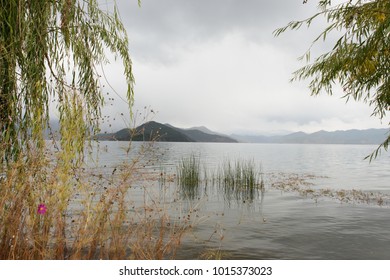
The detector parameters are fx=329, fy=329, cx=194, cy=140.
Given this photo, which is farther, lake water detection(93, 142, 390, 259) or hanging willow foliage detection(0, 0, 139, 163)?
lake water detection(93, 142, 390, 259)

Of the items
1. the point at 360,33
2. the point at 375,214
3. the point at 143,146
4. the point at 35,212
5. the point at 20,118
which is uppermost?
the point at 360,33

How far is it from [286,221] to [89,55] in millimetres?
6899

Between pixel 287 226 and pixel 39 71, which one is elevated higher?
pixel 39 71

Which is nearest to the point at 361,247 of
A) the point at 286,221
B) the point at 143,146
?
the point at 286,221

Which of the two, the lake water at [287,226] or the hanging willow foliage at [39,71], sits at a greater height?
the hanging willow foliage at [39,71]

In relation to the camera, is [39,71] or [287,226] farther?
[287,226]

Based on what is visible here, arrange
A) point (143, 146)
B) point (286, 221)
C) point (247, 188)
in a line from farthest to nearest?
point (247, 188), point (286, 221), point (143, 146)

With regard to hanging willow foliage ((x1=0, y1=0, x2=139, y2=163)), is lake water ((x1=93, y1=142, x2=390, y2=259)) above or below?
below

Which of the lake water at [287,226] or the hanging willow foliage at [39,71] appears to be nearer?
the hanging willow foliage at [39,71]

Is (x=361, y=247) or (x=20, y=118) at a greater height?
(x=20, y=118)

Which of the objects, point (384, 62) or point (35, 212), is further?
point (384, 62)

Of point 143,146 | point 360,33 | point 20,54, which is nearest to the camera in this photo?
point 20,54

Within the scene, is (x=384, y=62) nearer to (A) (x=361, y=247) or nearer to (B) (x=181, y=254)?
(A) (x=361, y=247)

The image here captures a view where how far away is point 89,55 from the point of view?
437 centimetres
